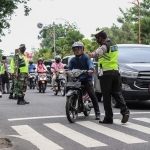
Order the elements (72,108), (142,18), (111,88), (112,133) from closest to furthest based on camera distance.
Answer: (112,133) < (111,88) < (72,108) < (142,18)

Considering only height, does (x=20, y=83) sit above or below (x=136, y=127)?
above

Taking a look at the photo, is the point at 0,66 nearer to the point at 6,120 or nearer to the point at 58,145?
the point at 6,120

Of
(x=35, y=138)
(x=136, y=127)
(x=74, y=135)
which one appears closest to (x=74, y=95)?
(x=136, y=127)

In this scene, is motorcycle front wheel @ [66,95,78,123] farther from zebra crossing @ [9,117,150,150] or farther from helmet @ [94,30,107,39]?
helmet @ [94,30,107,39]

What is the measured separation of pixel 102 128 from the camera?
859 cm

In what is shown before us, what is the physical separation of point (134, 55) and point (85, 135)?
5.30m

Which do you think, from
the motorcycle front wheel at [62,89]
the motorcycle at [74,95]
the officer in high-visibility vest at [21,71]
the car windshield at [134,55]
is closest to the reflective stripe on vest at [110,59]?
the motorcycle at [74,95]

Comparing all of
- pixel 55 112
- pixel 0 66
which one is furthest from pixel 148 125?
pixel 0 66

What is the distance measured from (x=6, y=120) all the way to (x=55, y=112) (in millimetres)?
1716

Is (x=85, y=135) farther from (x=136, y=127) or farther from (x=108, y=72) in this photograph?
(x=108, y=72)

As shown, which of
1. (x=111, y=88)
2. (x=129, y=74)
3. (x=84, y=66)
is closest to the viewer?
(x=111, y=88)

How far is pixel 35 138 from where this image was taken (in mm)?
7641

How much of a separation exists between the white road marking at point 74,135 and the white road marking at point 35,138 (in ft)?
1.40

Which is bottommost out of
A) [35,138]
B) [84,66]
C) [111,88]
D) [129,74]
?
[35,138]
